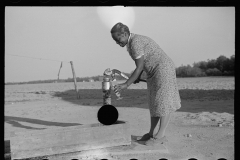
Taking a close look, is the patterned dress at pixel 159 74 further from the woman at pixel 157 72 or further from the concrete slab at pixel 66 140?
the concrete slab at pixel 66 140

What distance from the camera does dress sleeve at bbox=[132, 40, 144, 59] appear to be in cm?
325

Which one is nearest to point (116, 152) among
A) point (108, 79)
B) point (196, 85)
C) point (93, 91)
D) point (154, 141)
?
point (154, 141)

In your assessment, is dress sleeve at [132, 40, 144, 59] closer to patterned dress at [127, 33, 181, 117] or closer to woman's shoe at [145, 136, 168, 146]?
patterned dress at [127, 33, 181, 117]

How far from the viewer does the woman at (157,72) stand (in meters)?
3.34

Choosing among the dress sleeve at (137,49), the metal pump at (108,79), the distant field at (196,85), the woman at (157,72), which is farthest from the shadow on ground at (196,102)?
the dress sleeve at (137,49)

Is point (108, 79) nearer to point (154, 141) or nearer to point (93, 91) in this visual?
point (154, 141)

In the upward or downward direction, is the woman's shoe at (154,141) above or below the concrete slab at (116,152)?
above

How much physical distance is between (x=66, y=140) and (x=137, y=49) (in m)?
1.57

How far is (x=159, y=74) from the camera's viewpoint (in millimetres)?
3400

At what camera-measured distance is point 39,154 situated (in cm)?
309

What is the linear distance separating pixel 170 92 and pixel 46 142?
1.85m

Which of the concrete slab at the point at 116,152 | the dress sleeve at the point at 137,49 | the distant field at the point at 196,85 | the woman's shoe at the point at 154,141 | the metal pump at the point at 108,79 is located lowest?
the concrete slab at the point at 116,152
